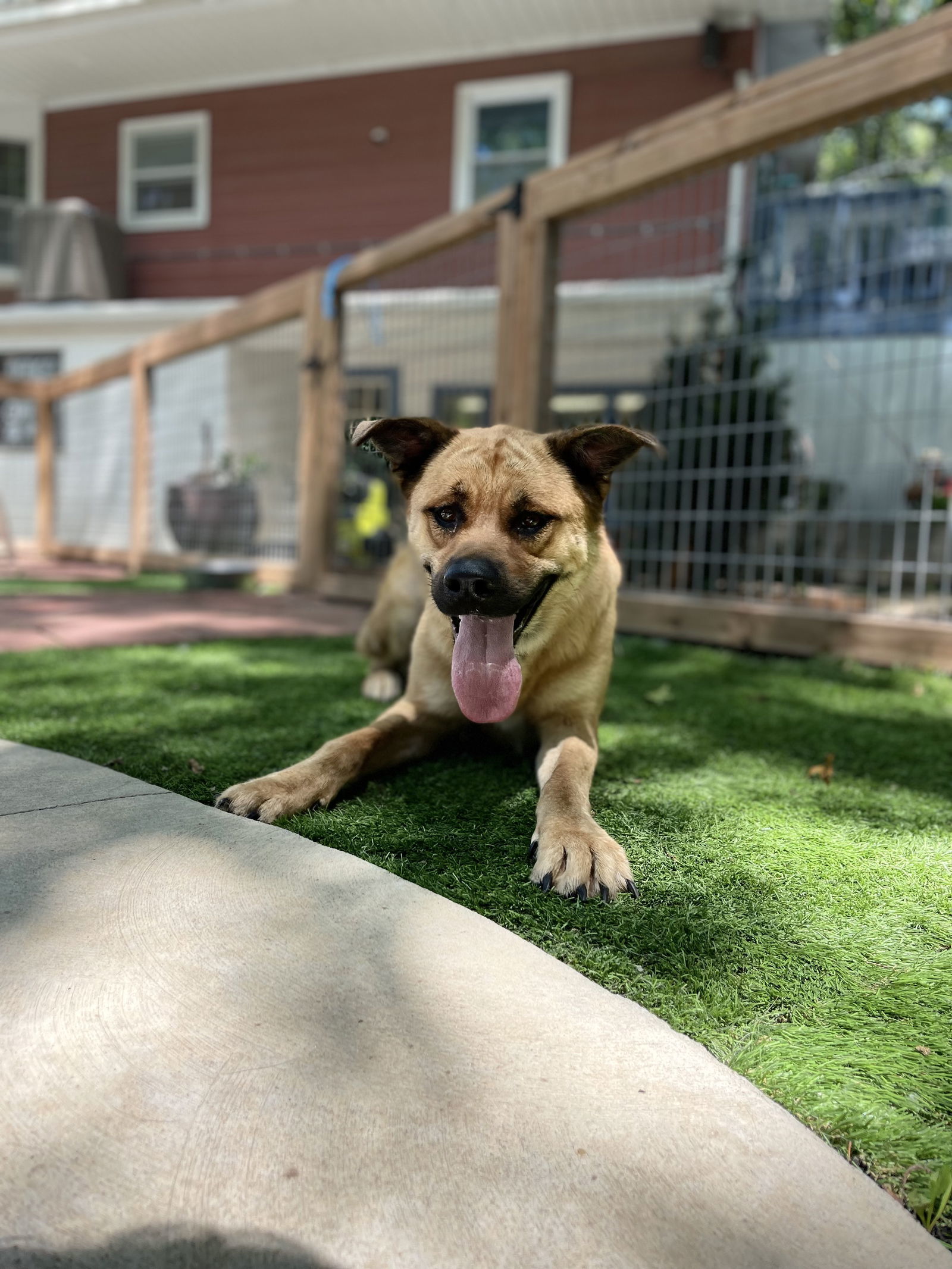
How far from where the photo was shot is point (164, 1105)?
997 mm

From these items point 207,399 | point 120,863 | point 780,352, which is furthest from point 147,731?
point 207,399

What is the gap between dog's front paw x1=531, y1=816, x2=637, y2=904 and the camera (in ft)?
5.20

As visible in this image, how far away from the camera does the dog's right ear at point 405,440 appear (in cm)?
228

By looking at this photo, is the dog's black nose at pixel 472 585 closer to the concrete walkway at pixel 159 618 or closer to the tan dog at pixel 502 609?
the tan dog at pixel 502 609

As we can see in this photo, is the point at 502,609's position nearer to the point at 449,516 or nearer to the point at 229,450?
the point at 449,516

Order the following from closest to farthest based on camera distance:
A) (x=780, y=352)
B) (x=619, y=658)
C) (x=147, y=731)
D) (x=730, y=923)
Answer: (x=730, y=923)
(x=147, y=731)
(x=619, y=658)
(x=780, y=352)

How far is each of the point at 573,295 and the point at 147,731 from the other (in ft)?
28.7

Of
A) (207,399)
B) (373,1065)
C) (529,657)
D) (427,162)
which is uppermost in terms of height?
(427,162)

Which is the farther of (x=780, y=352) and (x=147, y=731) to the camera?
(x=780, y=352)

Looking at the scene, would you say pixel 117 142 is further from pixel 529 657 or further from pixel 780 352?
pixel 529 657

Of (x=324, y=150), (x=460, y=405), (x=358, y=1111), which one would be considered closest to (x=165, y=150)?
(x=324, y=150)

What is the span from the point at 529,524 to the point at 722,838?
0.85 m

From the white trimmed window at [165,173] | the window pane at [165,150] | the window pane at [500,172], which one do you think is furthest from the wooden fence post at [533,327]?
the window pane at [165,150]

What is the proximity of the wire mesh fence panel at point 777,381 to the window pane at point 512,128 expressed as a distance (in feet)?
6.90
